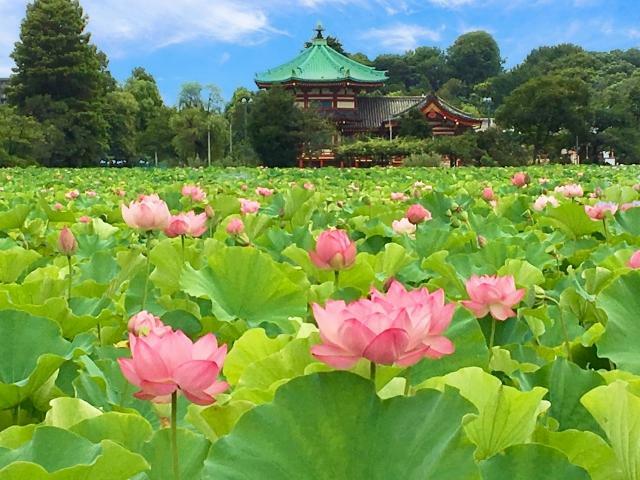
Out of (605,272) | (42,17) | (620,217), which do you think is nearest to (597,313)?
(605,272)

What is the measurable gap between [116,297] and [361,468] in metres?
0.85

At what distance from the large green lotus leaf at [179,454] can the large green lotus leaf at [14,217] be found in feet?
5.82

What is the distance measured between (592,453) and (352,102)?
28408 mm

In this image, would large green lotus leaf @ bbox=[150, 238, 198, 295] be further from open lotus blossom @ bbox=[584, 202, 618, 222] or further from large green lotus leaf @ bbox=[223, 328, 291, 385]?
open lotus blossom @ bbox=[584, 202, 618, 222]

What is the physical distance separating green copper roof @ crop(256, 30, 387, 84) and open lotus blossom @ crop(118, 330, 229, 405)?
2736cm

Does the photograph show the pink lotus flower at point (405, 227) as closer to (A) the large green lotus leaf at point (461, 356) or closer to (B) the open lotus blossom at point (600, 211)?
(B) the open lotus blossom at point (600, 211)

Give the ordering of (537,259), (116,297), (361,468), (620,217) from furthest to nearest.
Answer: (620,217) → (537,259) → (116,297) → (361,468)

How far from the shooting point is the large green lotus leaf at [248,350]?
26.6 inches

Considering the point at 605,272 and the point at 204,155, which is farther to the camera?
the point at 204,155

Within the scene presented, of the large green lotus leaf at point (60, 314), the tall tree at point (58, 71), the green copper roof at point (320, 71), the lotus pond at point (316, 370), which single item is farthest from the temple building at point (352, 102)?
the large green lotus leaf at point (60, 314)

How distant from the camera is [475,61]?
2291 inches

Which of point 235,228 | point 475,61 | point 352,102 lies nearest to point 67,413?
point 235,228

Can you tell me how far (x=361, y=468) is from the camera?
1.29 ft

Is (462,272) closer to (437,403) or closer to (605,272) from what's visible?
(605,272)
